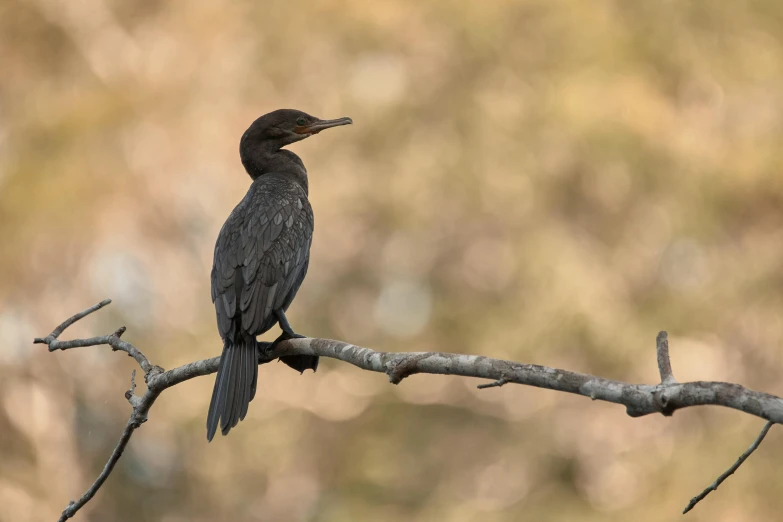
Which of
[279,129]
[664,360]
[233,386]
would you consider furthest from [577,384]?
[279,129]

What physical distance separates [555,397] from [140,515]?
15.0 ft

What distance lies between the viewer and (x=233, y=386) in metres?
3.24

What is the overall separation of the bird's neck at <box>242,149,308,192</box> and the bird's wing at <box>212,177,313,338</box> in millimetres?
247

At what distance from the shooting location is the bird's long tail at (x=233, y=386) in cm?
316

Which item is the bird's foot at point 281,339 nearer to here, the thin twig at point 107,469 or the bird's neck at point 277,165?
the thin twig at point 107,469

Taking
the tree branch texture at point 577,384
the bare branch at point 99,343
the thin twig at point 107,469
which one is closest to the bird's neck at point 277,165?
the bare branch at point 99,343

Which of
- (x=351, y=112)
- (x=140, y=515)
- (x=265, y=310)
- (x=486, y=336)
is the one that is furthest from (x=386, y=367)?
(x=140, y=515)

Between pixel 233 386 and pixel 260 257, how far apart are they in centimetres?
61

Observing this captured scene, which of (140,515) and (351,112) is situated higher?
(351,112)

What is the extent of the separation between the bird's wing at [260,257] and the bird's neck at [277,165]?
25cm

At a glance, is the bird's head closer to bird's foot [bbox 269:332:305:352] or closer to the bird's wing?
the bird's wing

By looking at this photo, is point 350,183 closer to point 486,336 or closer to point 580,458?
point 486,336

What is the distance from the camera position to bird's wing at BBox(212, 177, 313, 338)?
11.5 ft

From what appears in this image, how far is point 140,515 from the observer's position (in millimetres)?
10109
